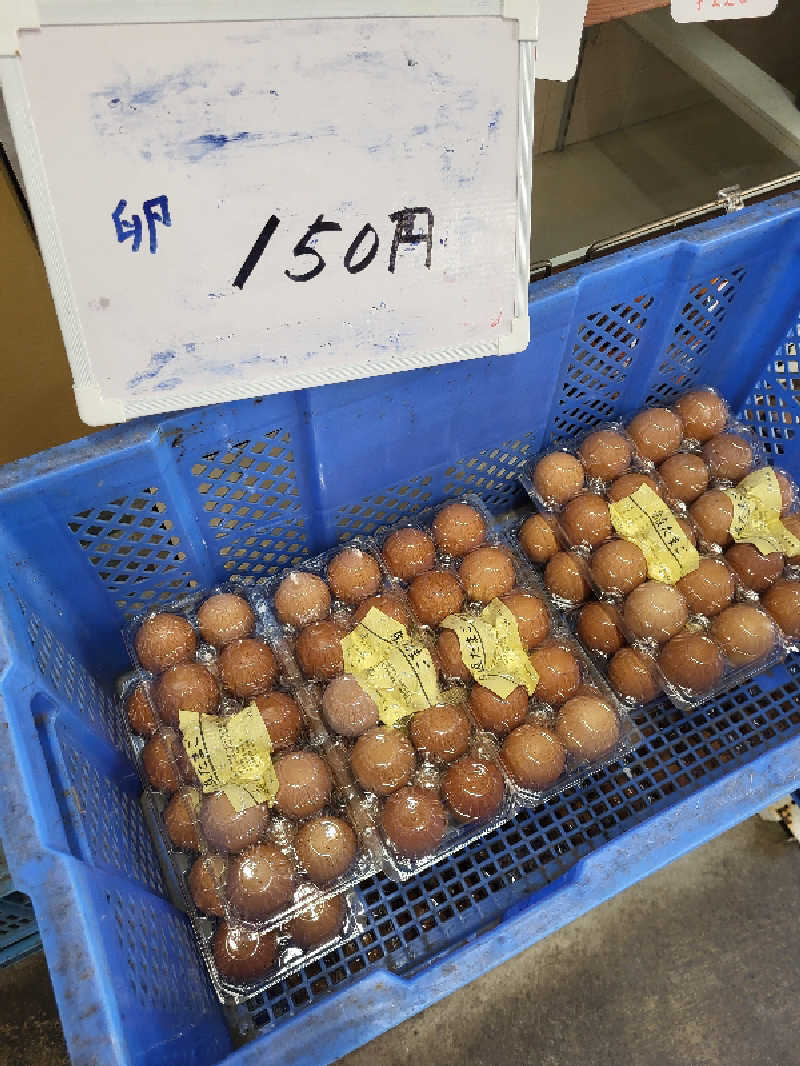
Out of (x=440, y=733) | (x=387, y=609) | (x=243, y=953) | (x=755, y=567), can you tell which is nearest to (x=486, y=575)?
(x=387, y=609)

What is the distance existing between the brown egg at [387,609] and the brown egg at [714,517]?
0.71 meters

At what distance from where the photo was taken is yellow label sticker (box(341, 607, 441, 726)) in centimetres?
155

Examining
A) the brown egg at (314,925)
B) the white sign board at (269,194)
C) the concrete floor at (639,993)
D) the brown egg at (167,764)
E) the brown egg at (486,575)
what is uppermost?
the white sign board at (269,194)

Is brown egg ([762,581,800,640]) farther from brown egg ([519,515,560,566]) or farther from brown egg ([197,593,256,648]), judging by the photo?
brown egg ([197,593,256,648])

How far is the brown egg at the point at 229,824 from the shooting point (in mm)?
1423

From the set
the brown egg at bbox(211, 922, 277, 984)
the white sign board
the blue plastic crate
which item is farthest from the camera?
the brown egg at bbox(211, 922, 277, 984)

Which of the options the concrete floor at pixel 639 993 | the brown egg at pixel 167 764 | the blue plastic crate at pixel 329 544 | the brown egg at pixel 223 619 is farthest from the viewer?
the concrete floor at pixel 639 993

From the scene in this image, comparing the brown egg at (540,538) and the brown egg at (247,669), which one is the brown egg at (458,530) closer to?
the brown egg at (540,538)

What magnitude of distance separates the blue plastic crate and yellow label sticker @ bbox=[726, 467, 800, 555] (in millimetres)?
205

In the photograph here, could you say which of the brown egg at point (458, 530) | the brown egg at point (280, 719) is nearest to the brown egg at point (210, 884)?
the brown egg at point (280, 719)

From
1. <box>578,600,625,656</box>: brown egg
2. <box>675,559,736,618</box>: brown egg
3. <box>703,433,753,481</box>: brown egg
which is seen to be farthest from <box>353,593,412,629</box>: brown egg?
<box>703,433,753,481</box>: brown egg

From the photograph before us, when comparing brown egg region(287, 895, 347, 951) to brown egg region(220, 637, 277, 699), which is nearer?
brown egg region(287, 895, 347, 951)

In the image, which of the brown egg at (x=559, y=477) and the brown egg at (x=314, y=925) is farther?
the brown egg at (x=559, y=477)

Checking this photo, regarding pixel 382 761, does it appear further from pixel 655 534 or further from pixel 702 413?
pixel 702 413
